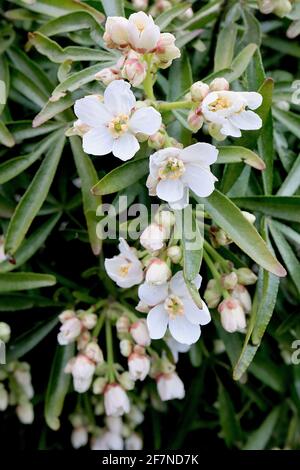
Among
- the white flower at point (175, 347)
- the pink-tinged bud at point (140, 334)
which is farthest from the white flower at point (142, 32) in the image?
the white flower at point (175, 347)

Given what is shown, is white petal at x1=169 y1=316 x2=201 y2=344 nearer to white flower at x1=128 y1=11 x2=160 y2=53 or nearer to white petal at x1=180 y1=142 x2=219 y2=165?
white petal at x1=180 y1=142 x2=219 y2=165

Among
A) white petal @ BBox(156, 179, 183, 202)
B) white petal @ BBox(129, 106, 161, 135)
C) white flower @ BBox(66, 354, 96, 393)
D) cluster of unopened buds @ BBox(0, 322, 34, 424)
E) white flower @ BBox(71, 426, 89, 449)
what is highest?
white petal @ BBox(129, 106, 161, 135)

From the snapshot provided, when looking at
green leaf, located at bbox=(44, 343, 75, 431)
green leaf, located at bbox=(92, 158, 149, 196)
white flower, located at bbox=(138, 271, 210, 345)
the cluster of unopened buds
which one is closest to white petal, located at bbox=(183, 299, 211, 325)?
white flower, located at bbox=(138, 271, 210, 345)

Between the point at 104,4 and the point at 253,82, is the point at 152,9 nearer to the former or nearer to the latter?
the point at 104,4

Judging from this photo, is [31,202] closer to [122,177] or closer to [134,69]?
[122,177]

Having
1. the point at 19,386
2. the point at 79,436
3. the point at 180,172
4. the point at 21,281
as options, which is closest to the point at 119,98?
the point at 180,172
